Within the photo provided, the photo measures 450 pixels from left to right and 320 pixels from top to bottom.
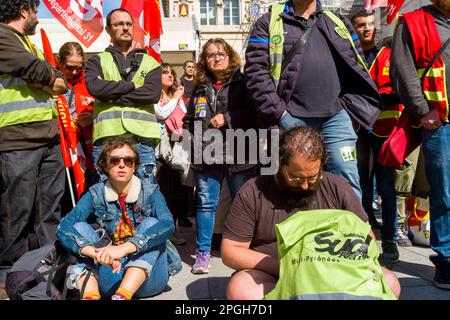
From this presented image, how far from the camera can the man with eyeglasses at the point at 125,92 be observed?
3400 millimetres

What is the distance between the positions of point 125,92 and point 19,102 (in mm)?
733

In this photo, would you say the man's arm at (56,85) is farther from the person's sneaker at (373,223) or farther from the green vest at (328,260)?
the person's sneaker at (373,223)

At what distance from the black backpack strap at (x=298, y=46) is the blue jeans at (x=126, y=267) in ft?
4.26

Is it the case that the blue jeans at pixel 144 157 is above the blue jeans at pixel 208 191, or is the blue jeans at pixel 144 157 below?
above

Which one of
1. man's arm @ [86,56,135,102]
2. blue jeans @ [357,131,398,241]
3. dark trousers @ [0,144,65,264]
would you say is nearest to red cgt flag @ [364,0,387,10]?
blue jeans @ [357,131,398,241]

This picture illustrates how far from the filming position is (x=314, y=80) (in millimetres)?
2867

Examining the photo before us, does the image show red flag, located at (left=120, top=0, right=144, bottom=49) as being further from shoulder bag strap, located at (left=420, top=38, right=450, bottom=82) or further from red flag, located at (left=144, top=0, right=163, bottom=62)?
shoulder bag strap, located at (left=420, top=38, right=450, bottom=82)

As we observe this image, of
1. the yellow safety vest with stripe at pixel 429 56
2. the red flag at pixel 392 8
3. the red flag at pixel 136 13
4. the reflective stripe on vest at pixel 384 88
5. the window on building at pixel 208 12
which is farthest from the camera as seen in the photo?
the window on building at pixel 208 12

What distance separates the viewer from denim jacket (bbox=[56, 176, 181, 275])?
273cm

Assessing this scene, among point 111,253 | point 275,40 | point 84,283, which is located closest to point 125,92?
point 275,40

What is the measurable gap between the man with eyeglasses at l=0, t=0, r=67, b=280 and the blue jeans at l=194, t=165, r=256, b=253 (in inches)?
45.9

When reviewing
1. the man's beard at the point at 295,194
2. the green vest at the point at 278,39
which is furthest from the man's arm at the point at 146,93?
the man's beard at the point at 295,194

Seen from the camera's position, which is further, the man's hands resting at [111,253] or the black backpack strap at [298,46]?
the black backpack strap at [298,46]

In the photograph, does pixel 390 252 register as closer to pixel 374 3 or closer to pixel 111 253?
pixel 111 253
